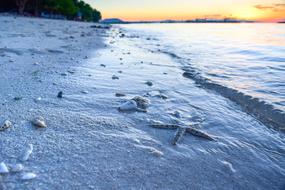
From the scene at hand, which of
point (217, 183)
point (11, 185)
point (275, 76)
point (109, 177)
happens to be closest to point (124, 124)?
point (109, 177)

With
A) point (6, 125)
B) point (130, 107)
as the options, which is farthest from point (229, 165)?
point (6, 125)

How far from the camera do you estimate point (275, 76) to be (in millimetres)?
8953

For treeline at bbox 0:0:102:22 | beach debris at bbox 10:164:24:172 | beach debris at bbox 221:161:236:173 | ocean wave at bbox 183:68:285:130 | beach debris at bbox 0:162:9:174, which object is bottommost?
beach debris at bbox 221:161:236:173

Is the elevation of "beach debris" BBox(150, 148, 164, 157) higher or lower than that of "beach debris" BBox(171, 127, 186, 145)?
lower

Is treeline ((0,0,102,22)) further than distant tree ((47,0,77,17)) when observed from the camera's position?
No

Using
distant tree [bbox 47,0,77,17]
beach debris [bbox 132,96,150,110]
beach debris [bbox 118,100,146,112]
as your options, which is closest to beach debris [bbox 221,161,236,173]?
beach debris [bbox 118,100,146,112]

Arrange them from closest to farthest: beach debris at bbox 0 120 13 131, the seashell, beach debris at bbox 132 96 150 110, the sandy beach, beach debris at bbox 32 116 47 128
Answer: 1. the sandy beach
2. beach debris at bbox 0 120 13 131
3. beach debris at bbox 32 116 47 128
4. the seashell
5. beach debris at bbox 132 96 150 110

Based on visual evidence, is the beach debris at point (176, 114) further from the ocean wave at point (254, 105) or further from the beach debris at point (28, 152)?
the beach debris at point (28, 152)

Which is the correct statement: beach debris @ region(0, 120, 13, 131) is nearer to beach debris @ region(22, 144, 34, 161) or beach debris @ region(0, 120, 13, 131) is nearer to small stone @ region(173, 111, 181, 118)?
beach debris @ region(22, 144, 34, 161)

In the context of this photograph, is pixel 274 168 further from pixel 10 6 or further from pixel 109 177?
pixel 10 6

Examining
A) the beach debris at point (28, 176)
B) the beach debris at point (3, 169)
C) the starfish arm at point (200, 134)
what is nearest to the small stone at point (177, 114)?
the starfish arm at point (200, 134)

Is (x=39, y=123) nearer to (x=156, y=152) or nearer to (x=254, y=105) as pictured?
(x=156, y=152)

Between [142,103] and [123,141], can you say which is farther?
[142,103]

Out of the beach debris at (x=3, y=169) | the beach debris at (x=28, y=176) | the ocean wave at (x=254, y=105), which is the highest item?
the beach debris at (x=3, y=169)
